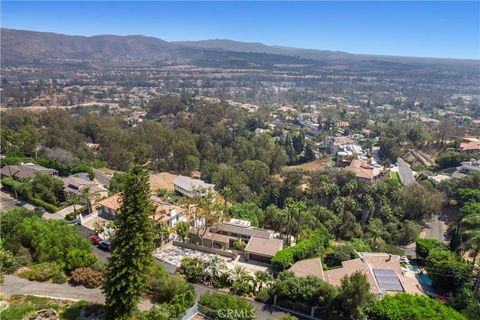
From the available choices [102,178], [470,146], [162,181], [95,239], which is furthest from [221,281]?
[470,146]

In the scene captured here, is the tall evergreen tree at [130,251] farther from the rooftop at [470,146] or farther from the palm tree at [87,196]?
the rooftop at [470,146]

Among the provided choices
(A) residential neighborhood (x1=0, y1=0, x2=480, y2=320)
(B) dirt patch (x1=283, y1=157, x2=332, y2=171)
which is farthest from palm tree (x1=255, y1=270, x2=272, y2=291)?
(B) dirt patch (x1=283, y1=157, x2=332, y2=171)

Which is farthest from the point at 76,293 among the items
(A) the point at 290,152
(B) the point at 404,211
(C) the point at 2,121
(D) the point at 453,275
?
(C) the point at 2,121

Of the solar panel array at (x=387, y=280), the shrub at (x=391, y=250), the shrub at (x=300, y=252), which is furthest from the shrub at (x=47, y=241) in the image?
the shrub at (x=391, y=250)

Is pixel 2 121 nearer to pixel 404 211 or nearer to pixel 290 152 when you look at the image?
pixel 290 152

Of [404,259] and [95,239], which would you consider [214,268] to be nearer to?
[95,239]

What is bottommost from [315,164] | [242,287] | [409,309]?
[315,164]
